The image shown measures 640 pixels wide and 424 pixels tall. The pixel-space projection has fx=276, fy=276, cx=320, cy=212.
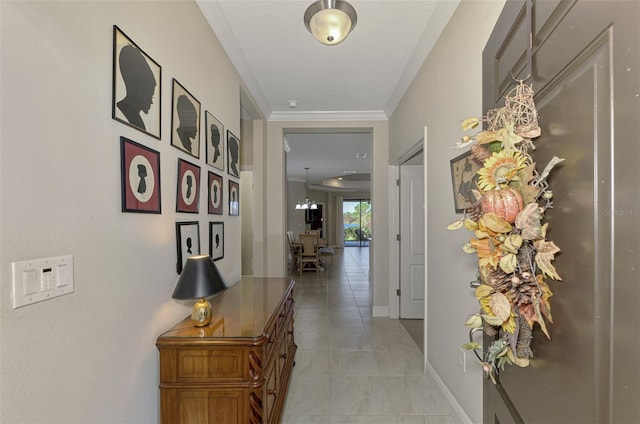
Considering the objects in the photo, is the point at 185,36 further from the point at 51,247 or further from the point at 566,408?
the point at 566,408

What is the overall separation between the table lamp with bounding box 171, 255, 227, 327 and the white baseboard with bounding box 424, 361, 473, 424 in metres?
1.80

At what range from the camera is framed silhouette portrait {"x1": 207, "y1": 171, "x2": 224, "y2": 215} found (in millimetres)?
2039

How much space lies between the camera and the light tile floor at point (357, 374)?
2.03m

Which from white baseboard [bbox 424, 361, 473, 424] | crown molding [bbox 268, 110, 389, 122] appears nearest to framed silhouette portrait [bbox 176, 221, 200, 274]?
white baseboard [bbox 424, 361, 473, 424]

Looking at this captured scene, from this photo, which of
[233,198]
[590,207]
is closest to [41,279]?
[590,207]

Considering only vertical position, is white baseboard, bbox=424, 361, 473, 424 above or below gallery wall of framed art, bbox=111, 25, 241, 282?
below

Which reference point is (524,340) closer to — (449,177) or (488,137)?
(488,137)

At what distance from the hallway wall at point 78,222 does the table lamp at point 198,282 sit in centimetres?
15

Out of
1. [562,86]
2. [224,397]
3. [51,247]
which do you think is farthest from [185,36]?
[224,397]

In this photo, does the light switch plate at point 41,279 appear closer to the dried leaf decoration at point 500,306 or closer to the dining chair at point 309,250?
the dried leaf decoration at point 500,306

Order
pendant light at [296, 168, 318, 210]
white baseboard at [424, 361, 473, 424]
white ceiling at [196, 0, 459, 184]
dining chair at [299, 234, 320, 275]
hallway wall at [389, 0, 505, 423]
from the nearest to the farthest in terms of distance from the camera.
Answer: hallway wall at [389, 0, 505, 423] → white baseboard at [424, 361, 473, 424] → white ceiling at [196, 0, 459, 184] → dining chair at [299, 234, 320, 275] → pendant light at [296, 168, 318, 210]

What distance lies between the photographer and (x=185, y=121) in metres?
1.64

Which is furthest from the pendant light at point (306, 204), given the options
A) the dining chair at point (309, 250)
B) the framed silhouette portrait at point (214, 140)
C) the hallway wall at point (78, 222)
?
the hallway wall at point (78, 222)

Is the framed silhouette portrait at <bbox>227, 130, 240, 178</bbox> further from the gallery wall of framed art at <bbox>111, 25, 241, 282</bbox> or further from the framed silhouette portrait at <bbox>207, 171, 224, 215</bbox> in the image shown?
the framed silhouette portrait at <bbox>207, 171, 224, 215</bbox>
